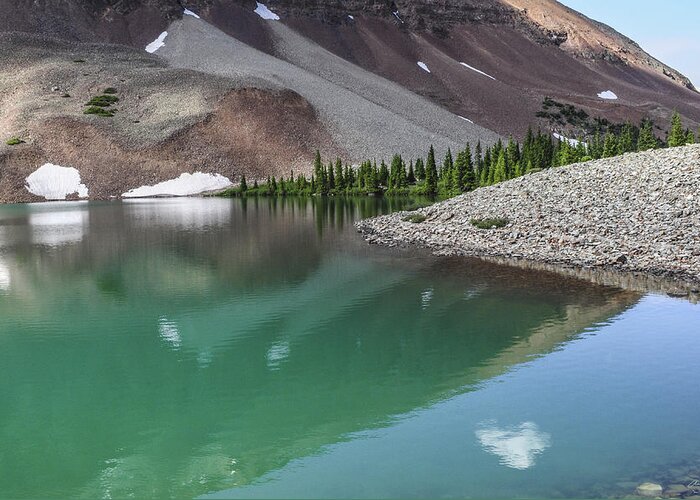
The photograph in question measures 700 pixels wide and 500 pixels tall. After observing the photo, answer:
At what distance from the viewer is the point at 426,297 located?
33438 millimetres

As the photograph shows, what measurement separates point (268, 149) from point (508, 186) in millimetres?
97252

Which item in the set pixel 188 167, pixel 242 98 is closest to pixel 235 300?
pixel 188 167

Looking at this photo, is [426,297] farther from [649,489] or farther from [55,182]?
[55,182]

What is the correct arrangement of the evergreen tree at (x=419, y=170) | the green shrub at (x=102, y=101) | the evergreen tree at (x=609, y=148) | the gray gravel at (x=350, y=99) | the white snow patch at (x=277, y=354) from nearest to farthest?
the white snow patch at (x=277, y=354), the evergreen tree at (x=609, y=148), the evergreen tree at (x=419, y=170), the green shrub at (x=102, y=101), the gray gravel at (x=350, y=99)

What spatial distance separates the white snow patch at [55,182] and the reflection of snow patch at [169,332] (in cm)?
11211

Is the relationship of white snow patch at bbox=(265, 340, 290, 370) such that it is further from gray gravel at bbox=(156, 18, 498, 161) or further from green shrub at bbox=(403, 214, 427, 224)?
gray gravel at bbox=(156, 18, 498, 161)

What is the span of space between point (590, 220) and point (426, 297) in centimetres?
1884

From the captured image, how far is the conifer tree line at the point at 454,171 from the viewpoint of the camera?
95.8 m

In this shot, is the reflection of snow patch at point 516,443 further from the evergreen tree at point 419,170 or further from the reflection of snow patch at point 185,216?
the evergreen tree at point 419,170

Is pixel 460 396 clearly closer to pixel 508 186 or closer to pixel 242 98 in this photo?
pixel 508 186

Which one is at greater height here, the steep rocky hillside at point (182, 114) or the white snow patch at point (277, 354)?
the steep rocky hillside at point (182, 114)

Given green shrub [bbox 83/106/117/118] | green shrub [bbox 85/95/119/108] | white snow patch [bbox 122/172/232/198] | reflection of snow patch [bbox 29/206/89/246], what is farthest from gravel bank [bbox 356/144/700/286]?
green shrub [bbox 85/95/119/108]

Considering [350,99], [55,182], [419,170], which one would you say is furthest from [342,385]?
[350,99]

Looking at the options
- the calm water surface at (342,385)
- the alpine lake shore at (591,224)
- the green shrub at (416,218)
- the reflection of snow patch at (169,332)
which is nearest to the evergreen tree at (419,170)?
the alpine lake shore at (591,224)
